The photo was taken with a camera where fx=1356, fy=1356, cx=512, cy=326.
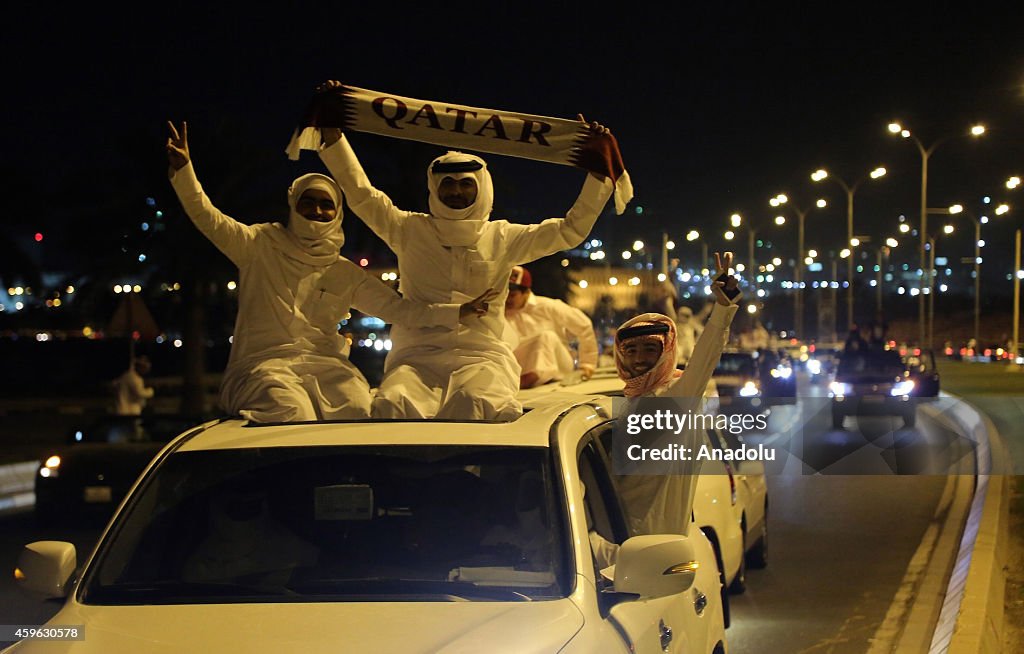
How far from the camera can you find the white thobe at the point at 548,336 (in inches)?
378

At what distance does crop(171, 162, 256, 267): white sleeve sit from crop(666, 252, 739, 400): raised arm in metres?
2.21

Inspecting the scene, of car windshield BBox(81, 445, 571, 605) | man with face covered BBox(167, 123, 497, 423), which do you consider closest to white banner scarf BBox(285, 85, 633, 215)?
man with face covered BBox(167, 123, 497, 423)

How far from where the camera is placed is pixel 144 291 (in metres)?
35.0

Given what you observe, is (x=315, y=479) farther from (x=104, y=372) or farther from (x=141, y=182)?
(x=104, y=372)

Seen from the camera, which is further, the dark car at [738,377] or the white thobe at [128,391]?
the dark car at [738,377]

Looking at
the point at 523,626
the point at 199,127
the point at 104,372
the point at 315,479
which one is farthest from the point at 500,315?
the point at 104,372

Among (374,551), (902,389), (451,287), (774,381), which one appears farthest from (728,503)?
(774,381)

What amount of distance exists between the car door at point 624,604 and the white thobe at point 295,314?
4.09 feet

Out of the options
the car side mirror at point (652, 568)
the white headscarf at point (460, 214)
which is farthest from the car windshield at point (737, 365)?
the car side mirror at point (652, 568)

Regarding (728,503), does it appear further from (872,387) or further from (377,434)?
(872,387)

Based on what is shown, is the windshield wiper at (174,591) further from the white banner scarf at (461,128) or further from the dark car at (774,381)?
the dark car at (774,381)

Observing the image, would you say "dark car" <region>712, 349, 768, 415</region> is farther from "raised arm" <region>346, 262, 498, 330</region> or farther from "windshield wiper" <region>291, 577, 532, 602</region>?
"windshield wiper" <region>291, 577, 532, 602</region>

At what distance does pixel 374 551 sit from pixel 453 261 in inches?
95.7

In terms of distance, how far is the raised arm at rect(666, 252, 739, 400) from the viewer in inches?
255
